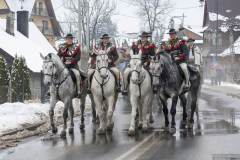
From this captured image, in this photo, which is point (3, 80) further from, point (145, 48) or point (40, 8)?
point (40, 8)

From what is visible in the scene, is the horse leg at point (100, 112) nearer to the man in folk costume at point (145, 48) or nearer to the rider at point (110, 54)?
the rider at point (110, 54)

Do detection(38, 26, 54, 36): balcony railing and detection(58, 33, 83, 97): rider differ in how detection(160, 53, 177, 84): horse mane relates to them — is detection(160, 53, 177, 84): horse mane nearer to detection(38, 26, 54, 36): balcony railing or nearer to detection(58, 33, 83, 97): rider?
detection(58, 33, 83, 97): rider

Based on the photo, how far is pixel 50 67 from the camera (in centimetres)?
1384

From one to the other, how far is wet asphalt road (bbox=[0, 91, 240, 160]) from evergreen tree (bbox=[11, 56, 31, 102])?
44.3 feet

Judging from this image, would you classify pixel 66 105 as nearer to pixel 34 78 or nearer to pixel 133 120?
pixel 133 120


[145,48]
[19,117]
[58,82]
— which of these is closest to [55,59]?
[58,82]

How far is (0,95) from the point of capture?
2750 cm

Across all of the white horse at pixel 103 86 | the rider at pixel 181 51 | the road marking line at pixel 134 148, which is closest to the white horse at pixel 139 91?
the white horse at pixel 103 86

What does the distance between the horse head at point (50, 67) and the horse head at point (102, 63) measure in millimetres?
1000

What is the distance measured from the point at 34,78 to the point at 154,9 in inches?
1203

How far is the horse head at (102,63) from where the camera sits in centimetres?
1412

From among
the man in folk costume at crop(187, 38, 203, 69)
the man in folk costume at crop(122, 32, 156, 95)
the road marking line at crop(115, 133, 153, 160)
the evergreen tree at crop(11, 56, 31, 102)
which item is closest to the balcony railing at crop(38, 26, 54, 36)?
A: the evergreen tree at crop(11, 56, 31, 102)

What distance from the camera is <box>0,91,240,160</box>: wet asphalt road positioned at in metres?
11.0

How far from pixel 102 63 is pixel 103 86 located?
0.65 m
